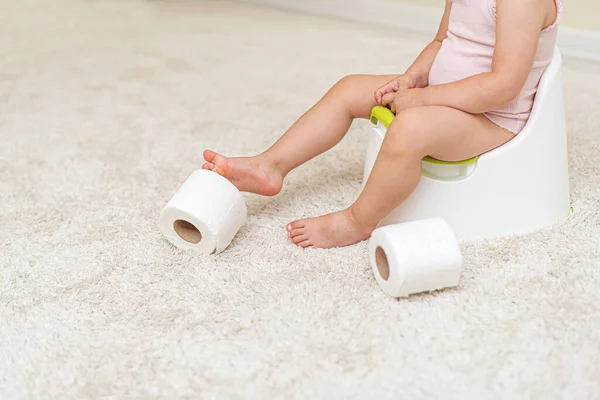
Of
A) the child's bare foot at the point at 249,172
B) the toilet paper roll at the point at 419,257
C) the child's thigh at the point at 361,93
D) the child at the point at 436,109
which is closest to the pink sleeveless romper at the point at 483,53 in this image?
the child at the point at 436,109

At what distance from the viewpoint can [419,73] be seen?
3.99 ft

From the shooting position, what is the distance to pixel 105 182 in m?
1.39

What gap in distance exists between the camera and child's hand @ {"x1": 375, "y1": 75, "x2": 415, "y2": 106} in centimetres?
118

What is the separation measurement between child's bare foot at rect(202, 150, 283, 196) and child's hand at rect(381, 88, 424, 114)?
9.0 inches

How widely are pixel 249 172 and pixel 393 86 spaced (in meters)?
0.29

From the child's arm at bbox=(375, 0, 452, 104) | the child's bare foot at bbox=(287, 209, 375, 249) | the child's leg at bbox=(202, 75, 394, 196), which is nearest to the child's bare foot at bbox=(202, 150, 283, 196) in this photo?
the child's leg at bbox=(202, 75, 394, 196)

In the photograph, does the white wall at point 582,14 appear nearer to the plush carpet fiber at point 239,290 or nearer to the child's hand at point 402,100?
the plush carpet fiber at point 239,290

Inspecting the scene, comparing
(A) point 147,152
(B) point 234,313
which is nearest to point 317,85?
(A) point 147,152

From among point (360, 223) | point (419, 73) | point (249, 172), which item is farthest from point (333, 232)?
point (419, 73)

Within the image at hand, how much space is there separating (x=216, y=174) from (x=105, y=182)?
1.18ft

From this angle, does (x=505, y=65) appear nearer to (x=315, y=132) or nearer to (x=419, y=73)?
(x=419, y=73)

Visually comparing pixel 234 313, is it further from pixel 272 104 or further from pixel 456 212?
pixel 272 104

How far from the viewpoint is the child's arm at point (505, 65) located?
99cm

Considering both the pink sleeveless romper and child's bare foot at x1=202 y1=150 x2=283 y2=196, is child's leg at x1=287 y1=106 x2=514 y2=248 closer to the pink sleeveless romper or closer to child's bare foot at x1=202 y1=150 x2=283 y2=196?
the pink sleeveless romper
